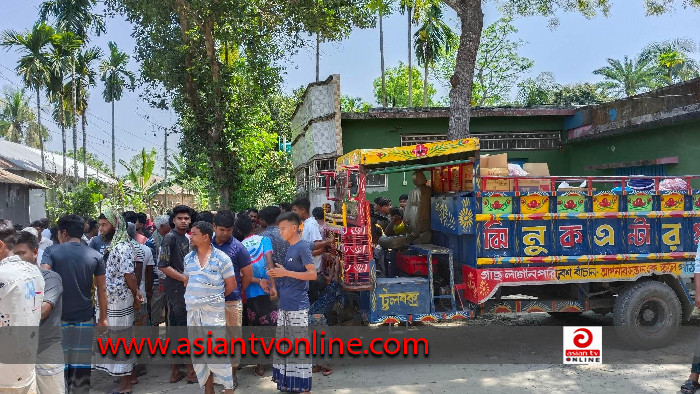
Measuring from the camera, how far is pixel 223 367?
16.3 feet

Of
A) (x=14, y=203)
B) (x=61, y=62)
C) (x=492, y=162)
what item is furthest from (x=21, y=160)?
(x=492, y=162)

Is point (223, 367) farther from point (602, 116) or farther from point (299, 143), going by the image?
point (299, 143)

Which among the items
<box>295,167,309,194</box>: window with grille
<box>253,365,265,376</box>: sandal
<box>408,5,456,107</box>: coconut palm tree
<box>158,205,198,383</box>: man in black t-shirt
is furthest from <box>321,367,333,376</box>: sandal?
<box>408,5,456,107</box>: coconut palm tree

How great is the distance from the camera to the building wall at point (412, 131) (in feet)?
50.4

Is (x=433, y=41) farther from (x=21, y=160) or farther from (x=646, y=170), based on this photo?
(x=21, y=160)

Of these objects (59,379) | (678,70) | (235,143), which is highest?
(678,70)

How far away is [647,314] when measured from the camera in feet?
22.7

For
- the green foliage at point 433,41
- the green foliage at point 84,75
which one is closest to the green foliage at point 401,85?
the green foliage at point 433,41

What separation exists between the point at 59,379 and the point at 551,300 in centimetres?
513

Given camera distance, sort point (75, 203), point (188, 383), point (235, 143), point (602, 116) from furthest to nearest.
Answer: point (75, 203) < point (235, 143) < point (602, 116) < point (188, 383)

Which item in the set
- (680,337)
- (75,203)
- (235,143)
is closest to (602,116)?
(680,337)

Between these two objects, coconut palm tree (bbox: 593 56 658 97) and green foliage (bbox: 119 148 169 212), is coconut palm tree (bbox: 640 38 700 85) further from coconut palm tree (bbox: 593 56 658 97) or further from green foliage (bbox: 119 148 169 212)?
green foliage (bbox: 119 148 169 212)

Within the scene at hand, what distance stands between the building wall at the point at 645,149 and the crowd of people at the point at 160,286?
8967mm

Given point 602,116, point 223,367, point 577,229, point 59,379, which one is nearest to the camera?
point 59,379
